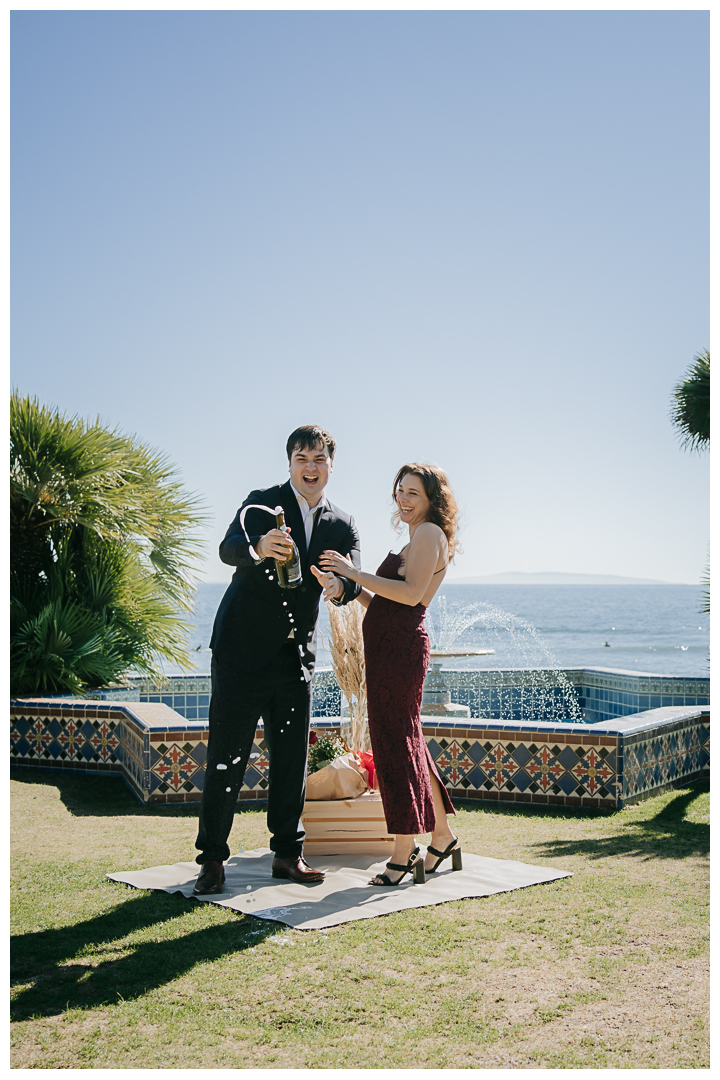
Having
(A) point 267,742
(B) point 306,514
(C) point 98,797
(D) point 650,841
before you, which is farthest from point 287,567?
(C) point 98,797

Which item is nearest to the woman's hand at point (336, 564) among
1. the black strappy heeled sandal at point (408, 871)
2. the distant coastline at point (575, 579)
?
the black strappy heeled sandal at point (408, 871)

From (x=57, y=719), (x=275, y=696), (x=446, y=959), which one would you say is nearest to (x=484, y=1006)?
(x=446, y=959)

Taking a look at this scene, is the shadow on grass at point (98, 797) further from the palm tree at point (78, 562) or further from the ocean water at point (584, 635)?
the ocean water at point (584, 635)

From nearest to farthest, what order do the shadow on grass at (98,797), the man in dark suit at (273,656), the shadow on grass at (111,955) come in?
the shadow on grass at (111,955)
the man in dark suit at (273,656)
the shadow on grass at (98,797)

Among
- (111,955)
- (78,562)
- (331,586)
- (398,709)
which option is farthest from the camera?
(78,562)

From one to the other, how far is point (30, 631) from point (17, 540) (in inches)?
40.5

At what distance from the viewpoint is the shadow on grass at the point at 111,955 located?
9.18ft

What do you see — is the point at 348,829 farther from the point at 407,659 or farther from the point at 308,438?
the point at 308,438

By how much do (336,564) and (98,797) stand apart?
11.8 feet

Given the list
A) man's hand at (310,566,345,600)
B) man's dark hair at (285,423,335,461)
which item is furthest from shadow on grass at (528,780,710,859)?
man's dark hair at (285,423,335,461)

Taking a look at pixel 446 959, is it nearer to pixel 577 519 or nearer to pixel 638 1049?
pixel 638 1049

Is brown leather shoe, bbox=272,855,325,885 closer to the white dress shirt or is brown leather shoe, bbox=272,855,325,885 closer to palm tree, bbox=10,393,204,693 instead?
the white dress shirt

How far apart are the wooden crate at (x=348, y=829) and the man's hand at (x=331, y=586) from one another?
128cm

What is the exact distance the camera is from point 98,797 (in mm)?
6613
